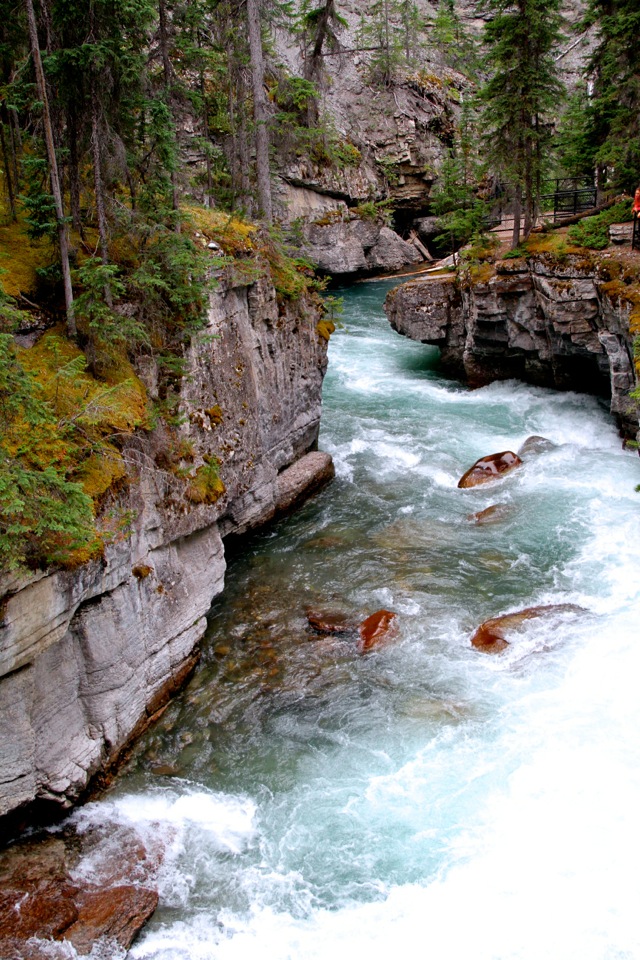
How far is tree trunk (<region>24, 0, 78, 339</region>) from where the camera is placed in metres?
9.88

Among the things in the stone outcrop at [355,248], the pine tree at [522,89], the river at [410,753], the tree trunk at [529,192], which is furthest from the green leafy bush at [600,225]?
the stone outcrop at [355,248]

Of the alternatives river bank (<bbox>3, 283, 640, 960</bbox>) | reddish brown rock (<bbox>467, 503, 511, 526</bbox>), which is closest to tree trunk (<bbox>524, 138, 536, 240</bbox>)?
river bank (<bbox>3, 283, 640, 960</bbox>)

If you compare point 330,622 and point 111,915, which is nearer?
point 111,915

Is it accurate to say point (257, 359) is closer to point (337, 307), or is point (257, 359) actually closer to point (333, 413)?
point (337, 307)

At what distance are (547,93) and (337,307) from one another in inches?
470

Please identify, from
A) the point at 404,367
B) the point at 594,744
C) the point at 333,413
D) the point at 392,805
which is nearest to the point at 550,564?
the point at 594,744

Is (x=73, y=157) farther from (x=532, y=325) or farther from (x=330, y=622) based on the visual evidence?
(x=532, y=325)

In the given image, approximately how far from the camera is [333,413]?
24.2 m

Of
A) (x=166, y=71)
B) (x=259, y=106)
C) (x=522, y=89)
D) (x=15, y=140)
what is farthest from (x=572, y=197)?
(x=15, y=140)

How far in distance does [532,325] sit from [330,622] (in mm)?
14750

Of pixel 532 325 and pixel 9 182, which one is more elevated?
pixel 9 182

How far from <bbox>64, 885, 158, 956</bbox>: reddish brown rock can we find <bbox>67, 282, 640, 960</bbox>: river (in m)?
0.19

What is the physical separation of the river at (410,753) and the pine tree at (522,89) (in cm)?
1318

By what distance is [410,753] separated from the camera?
10203 mm
